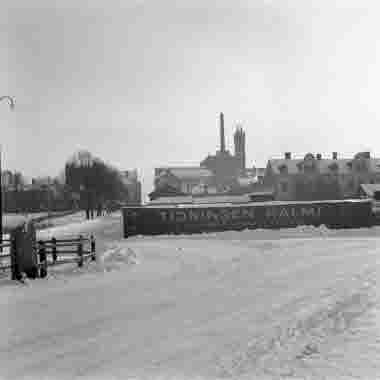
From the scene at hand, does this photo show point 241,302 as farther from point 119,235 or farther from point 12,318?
point 119,235

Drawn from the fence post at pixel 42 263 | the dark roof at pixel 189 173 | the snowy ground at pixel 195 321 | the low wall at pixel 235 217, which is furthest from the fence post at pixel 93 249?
the dark roof at pixel 189 173

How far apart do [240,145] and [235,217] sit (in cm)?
11234

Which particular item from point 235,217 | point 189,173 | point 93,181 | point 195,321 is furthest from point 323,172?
point 195,321

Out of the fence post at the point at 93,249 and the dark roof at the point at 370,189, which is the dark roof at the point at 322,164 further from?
the fence post at the point at 93,249

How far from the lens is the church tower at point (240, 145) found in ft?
462

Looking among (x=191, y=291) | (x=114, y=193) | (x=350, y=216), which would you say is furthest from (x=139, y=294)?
(x=114, y=193)

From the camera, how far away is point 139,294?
12281 mm

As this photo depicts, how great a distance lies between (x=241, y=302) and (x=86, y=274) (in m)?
6.50

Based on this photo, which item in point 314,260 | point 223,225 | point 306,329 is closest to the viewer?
point 306,329

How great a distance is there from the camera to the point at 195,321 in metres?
9.52

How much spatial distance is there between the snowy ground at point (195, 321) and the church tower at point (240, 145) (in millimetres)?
123944

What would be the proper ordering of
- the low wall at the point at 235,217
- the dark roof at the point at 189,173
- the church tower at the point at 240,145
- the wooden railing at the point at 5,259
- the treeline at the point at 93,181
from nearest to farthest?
the wooden railing at the point at 5,259
the low wall at the point at 235,217
the treeline at the point at 93,181
the dark roof at the point at 189,173
the church tower at the point at 240,145

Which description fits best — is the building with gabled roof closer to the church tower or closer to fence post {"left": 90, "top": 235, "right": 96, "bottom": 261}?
fence post {"left": 90, "top": 235, "right": 96, "bottom": 261}

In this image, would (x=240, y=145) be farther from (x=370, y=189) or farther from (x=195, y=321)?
(x=195, y=321)
